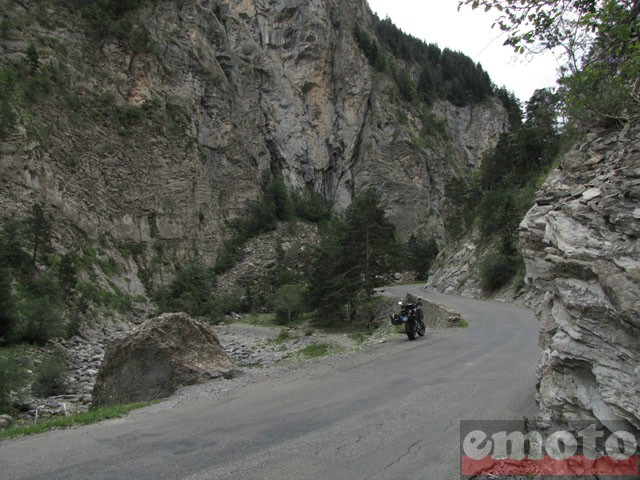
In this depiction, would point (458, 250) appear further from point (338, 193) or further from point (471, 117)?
point (471, 117)

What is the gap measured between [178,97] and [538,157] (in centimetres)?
4049

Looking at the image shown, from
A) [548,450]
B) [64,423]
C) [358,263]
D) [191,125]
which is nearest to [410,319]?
[548,450]

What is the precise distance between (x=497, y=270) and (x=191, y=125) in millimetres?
39053

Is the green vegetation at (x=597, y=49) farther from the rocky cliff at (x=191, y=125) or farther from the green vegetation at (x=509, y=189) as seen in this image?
the rocky cliff at (x=191, y=125)

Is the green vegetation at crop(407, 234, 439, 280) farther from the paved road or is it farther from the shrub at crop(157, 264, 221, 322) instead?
the paved road

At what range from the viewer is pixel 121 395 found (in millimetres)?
10242

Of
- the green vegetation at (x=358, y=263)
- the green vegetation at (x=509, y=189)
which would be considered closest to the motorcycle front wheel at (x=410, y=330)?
the green vegetation at (x=509, y=189)

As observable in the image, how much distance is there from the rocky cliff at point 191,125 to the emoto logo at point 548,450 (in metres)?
32.8

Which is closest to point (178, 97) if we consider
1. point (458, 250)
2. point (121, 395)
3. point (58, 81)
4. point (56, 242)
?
point (58, 81)

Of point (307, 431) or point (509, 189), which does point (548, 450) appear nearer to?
point (307, 431)

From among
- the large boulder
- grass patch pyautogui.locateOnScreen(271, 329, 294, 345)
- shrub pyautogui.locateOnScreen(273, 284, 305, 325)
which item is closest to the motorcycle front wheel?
the large boulder

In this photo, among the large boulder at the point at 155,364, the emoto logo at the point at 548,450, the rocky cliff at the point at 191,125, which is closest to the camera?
the emoto logo at the point at 548,450

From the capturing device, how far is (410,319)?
1434 cm

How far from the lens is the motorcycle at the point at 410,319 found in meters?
14.3
